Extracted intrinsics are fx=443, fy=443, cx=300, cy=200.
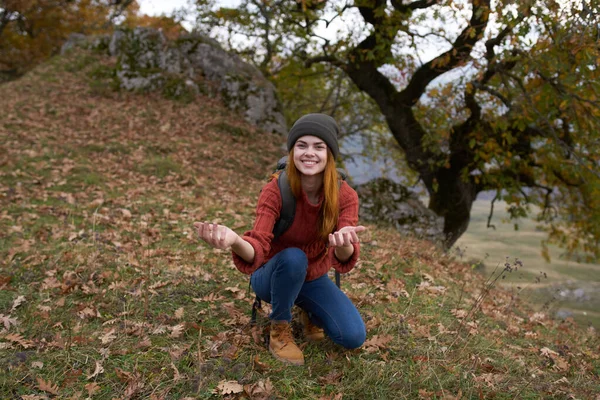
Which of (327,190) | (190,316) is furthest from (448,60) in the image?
(190,316)

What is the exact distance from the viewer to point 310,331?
363cm

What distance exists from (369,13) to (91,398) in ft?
36.2

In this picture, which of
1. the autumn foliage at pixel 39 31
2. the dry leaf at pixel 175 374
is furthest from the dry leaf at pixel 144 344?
the autumn foliage at pixel 39 31

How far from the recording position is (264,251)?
9.94 feet

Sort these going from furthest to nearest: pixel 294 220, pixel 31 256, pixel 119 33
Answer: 1. pixel 119 33
2. pixel 31 256
3. pixel 294 220

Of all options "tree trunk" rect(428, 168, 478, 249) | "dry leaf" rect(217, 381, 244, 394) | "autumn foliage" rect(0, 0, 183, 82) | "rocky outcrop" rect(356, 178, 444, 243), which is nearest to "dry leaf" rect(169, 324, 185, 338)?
"dry leaf" rect(217, 381, 244, 394)

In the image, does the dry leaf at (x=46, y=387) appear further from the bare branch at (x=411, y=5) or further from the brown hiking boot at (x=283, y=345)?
the bare branch at (x=411, y=5)

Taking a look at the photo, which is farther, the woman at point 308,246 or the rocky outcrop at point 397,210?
the rocky outcrop at point 397,210

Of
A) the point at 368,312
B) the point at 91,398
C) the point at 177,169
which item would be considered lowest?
the point at 91,398

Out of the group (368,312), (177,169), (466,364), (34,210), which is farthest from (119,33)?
(466,364)

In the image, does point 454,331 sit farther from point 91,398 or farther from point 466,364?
point 91,398

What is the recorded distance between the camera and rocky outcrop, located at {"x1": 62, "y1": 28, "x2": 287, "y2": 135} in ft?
49.4

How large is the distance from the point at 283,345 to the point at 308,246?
756 millimetres

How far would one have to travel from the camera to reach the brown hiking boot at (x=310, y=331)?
3.59m
